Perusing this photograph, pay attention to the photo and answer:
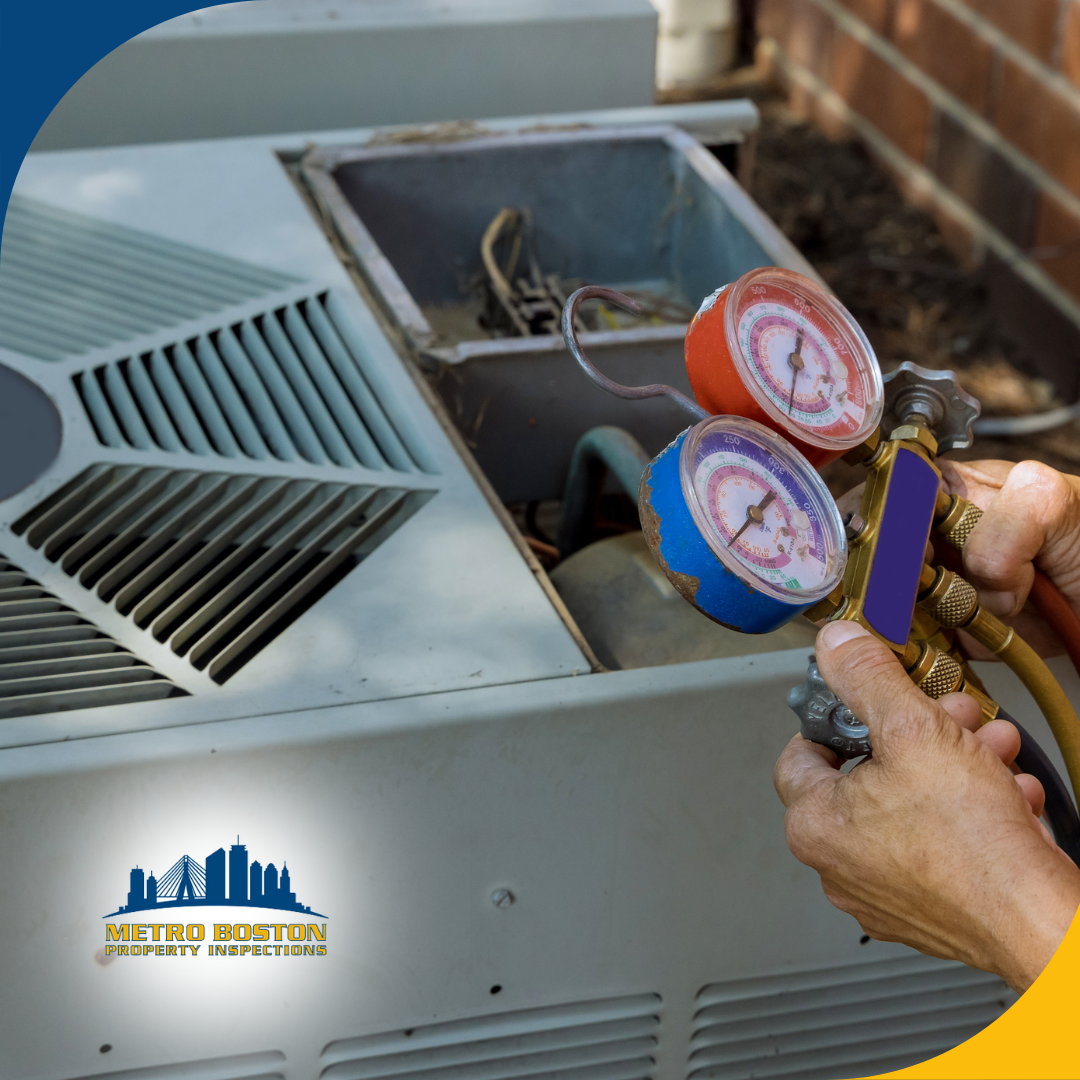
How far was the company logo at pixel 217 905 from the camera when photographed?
2.80ft

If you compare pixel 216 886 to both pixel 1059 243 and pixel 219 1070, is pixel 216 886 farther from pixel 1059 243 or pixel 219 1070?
pixel 1059 243

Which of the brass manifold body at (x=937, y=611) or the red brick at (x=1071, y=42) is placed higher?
the brass manifold body at (x=937, y=611)

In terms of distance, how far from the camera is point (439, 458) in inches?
42.2

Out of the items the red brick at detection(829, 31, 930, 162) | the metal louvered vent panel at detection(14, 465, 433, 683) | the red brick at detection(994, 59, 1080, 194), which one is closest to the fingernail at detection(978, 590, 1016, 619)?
the metal louvered vent panel at detection(14, 465, 433, 683)

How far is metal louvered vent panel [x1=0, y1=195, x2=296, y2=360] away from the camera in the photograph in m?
1.22

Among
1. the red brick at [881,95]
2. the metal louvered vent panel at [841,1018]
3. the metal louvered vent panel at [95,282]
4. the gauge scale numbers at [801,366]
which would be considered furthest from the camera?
the red brick at [881,95]

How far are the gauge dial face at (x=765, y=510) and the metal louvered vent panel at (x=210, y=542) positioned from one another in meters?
0.36

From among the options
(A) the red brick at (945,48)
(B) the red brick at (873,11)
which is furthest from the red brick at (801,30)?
(A) the red brick at (945,48)

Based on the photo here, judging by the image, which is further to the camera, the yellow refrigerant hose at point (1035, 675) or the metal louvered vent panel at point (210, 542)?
the metal louvered vent panel at point (210, 542)

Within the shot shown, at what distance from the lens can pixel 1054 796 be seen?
84cm

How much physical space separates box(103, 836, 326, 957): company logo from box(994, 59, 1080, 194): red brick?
7.83ft

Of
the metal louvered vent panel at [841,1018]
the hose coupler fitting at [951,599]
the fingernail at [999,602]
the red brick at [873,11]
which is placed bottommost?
the metal louvered vent panel at [841,1018]

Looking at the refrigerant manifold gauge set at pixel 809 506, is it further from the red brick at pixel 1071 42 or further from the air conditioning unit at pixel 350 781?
the red brick at pixel 1071 42

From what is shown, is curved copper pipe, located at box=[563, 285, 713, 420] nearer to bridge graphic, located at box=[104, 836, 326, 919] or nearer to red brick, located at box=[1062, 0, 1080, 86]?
bridge graphic, located at box=[104, 836, 326, 919]
